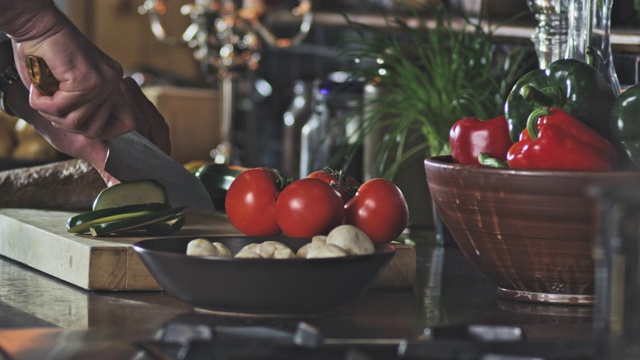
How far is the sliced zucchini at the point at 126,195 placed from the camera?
1.49 m

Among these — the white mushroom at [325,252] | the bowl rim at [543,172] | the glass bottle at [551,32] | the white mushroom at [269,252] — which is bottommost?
the white mushroom at [269,252]

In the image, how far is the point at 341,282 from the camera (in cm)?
108

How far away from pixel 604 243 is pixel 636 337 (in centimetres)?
6

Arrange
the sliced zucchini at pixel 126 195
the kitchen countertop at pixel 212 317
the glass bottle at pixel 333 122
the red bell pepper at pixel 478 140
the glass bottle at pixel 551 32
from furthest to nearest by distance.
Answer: the glass bottle at pixel 333 122 < the glass bottle at pixel 551 32 < the sliced zucchini at pixel 126 195 < the red bell pepper at pixel 478 140 < the kitchen countertop at pixel 212 317

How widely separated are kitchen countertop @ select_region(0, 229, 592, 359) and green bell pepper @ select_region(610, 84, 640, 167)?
176 millimetres

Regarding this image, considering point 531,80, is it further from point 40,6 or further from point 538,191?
point 40,6

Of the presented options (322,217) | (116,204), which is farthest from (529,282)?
(116,204)

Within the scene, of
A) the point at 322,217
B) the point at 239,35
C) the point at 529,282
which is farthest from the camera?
the point at 239,35

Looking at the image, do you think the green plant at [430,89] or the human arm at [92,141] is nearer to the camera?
the human arm at [92,141]

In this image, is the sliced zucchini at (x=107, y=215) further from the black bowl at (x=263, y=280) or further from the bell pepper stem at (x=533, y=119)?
the bell pepper stem at (x=533, y=119)

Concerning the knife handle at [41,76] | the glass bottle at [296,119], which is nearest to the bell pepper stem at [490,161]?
the knife handle at [41,76]

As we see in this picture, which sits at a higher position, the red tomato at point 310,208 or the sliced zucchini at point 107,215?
the red tomato at point 310,208

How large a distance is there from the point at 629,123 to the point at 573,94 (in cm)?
9

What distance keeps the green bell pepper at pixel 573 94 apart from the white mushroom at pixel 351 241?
0.24 meters
